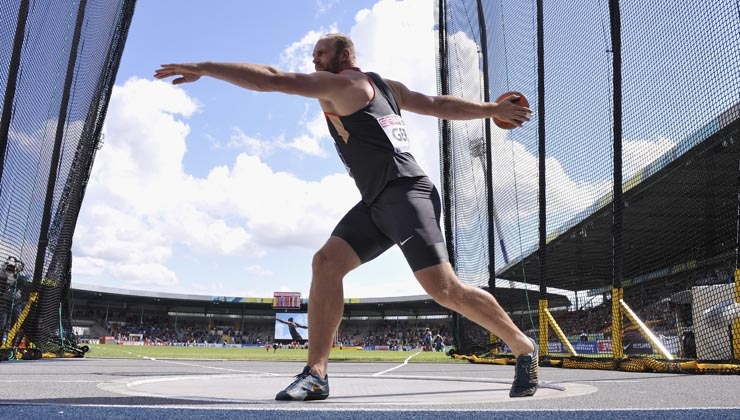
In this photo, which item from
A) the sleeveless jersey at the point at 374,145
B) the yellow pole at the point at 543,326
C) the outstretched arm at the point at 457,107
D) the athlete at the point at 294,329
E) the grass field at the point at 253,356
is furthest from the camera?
the athlete at the point at 294,329

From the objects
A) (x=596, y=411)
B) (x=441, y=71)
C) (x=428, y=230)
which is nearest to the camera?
(x=596, y=411)

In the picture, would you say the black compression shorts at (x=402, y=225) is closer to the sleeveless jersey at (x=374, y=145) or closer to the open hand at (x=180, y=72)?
the sleeveless jersey at (x=374, y=145)

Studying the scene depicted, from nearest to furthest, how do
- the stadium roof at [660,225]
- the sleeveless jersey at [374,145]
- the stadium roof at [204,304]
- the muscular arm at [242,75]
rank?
the muscular arm at [242,75], the sleeveless jersey at [374,145], the stadium roof at [660,225], the stadium roof at [204,304]

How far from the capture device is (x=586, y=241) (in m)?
8.94

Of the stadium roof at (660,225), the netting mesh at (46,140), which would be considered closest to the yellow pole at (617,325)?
the stadium roof at (660,225)

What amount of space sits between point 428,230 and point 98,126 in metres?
7.12

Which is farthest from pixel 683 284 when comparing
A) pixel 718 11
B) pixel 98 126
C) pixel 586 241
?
pixel 98 126

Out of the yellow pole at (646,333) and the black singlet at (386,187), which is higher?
the black singlet at (386,187)

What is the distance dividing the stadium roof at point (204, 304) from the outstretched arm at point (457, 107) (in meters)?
47.9

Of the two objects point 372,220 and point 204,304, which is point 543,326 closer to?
point 372,220

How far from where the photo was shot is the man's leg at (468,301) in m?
2.44

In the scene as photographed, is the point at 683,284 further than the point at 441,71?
No

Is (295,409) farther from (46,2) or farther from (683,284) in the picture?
(683,284)

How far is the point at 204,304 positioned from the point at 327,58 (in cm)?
6089
